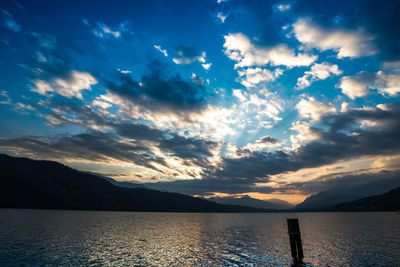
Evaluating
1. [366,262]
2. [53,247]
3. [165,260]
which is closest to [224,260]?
[165,260]

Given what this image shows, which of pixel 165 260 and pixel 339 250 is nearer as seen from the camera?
pixel 165 260

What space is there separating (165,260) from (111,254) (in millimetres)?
11685

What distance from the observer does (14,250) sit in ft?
132

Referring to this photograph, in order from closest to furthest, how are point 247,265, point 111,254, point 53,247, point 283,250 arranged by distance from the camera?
point 247,265 → point 111,254 → point 53,247 → point 283,250

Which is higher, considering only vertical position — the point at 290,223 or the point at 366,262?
the point at 290,223

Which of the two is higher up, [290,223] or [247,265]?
[290,223]

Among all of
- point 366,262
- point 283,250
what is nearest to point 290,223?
point 366,262

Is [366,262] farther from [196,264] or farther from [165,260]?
[165,260]

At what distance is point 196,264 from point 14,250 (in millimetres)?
35206

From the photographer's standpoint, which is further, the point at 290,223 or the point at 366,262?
the point at 366,262

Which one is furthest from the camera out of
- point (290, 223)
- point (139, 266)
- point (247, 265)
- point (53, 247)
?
point (53, 247)

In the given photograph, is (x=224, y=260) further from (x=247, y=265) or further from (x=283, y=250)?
(x=283, y=250)

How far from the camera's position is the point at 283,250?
49.8m

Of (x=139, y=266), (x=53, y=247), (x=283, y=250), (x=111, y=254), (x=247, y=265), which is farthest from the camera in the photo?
(x=283, y=250)
